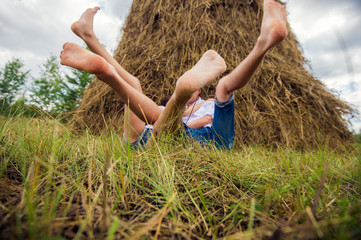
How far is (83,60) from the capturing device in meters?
0.81

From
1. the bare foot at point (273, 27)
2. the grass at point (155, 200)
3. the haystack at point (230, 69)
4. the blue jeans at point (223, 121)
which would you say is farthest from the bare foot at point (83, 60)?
the haystack at point (230, 69)

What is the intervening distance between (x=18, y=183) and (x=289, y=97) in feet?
5.92

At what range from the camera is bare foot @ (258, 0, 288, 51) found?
0.81 m

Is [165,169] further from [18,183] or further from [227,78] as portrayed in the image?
[227,78]

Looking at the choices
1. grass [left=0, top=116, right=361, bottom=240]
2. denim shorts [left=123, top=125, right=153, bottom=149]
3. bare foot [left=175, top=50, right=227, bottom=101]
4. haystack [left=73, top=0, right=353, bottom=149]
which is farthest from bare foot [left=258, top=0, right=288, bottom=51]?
haystack [left=73, top=0, right=353, bottom=149]

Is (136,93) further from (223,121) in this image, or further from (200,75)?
(223,121)

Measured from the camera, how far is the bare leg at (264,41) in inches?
32.0

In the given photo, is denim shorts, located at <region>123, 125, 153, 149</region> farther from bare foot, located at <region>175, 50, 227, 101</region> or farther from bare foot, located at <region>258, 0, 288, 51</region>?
bare foot, located at <region>258, 0, 288, 51</region>

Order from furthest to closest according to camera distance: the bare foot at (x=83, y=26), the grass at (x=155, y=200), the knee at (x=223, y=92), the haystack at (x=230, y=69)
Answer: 1. the haystack at (x=230, y=69)
2. the bare foot at (x=83, y=26)
3. the knee at (x=223, y=92)
4. the grass at (x=155, y=200)

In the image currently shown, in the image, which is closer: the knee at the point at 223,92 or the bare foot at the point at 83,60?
the bare foot at the point at 83,60

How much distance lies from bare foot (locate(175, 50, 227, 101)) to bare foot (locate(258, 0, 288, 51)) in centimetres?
22

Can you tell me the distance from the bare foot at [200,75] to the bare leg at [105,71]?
20cm

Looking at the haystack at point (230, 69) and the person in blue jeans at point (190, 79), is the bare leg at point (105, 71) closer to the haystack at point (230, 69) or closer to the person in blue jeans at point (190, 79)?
the person in blue jeans at point (190, 79)

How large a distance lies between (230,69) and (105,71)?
3.96 feet
